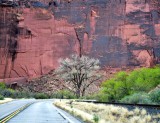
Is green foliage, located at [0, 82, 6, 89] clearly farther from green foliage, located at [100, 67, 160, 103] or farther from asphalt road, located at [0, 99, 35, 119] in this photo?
asphalt road, located at [0, 99, 35, 119]

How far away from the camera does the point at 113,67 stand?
83.5m

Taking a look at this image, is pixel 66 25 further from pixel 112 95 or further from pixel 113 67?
pixel 112 95

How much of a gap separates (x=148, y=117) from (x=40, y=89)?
60.8 meters

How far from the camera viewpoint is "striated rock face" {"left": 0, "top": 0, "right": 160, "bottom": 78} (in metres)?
84.2

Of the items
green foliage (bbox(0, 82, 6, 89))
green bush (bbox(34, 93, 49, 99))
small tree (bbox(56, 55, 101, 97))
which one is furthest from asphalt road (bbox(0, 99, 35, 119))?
green foliage (bbox(0, 82, 6, 89))

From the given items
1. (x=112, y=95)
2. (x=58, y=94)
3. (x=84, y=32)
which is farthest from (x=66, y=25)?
(x=112, y=95)

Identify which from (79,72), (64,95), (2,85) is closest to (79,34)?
(79,72)

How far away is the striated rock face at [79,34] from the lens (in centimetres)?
8425

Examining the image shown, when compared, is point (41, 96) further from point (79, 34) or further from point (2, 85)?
point (79, 34)

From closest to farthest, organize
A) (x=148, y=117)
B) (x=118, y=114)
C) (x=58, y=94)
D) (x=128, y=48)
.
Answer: (x=148, y=117)
(x=118, y=114)
(x=58, y=94)
(x=128, y=48)

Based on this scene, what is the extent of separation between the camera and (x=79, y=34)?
8675 centimetres

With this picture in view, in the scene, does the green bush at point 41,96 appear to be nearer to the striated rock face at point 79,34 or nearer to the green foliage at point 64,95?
the green foliage at point 64,95

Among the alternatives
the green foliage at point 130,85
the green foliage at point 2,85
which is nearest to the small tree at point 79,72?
the green foliage at point 2,85

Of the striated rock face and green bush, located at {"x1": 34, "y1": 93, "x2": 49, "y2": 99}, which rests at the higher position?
the striated rock face
